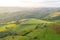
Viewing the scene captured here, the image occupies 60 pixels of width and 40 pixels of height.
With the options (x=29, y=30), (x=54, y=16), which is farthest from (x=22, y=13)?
(x=54, y=16)

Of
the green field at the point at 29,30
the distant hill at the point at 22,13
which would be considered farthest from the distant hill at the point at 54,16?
the green field at the point at 29,30

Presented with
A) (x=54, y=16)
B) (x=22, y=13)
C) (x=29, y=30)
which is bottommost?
(x=29, y=30)

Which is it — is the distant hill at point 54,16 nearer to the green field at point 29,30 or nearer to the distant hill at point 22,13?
the distant hill at point 22,13

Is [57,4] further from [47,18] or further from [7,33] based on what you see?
[7,33]

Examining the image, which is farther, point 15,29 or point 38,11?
point 38,11

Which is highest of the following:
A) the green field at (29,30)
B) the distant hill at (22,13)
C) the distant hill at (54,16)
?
the distant hill at (22,13)

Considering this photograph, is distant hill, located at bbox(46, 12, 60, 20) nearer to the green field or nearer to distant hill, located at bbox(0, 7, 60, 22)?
distant hill, located at bbox(0, 7, 60, 22)

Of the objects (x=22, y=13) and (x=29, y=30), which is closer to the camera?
(x=29, y=30)

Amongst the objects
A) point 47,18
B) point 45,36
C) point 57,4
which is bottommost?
point 45,36

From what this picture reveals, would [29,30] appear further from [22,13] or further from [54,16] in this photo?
[54,16]

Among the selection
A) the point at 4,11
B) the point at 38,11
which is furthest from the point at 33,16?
the point at 4,11

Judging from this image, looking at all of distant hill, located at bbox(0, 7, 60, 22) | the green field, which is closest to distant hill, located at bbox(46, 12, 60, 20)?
distant hill, located at bbox(0, 7, 60, 22)
